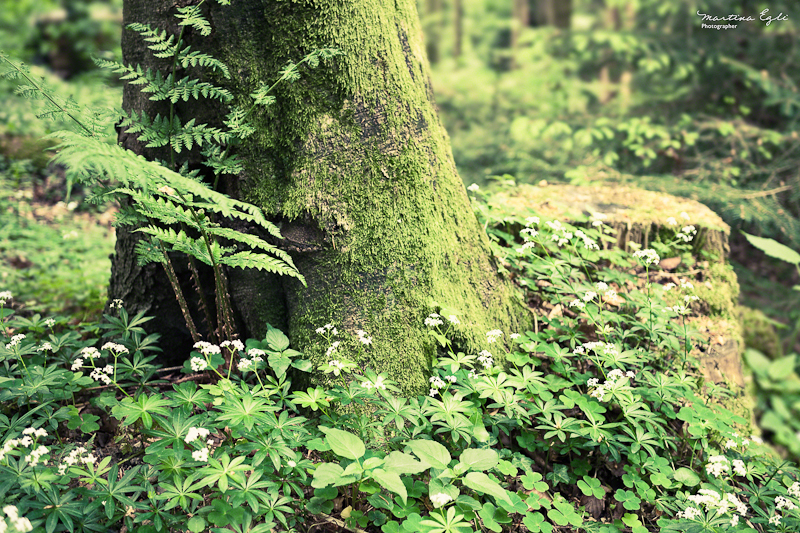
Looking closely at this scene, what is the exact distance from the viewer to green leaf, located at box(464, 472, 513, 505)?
5.18ft

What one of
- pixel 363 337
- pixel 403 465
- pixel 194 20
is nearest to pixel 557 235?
pixel 363 337

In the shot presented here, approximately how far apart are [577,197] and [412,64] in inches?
81.1

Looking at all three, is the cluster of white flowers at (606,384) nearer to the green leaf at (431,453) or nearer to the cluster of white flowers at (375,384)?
the green leaf at (431,453)

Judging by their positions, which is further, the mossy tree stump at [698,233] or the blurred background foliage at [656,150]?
the blurred background foliage at [656,150]

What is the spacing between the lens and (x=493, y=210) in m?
3.09

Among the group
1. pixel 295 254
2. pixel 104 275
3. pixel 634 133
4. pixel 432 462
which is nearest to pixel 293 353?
pixel 295 254

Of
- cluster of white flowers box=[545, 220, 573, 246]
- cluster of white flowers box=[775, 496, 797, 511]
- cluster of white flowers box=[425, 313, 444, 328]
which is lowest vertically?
cluster of white flowers box=[775, 496, 797, 511]

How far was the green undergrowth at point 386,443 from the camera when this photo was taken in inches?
61.9

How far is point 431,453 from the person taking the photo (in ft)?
5.57

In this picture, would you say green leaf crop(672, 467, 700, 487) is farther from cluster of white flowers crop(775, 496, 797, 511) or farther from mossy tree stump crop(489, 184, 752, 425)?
mossy tree stump crop(489, 184, 752, 425)

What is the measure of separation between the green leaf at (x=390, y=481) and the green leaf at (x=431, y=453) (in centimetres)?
15

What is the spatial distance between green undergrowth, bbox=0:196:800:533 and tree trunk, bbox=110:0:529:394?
12 cm

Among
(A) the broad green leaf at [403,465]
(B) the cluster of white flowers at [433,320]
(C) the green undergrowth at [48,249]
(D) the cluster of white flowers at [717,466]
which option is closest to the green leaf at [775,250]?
(D) the cluster of white flowers at [717,466]

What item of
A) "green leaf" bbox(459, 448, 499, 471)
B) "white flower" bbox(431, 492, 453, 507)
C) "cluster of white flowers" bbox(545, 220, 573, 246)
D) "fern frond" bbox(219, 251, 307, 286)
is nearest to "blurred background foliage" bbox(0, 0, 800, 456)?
"cluster of white flowers" bbox(545, 220, 573, 246)
